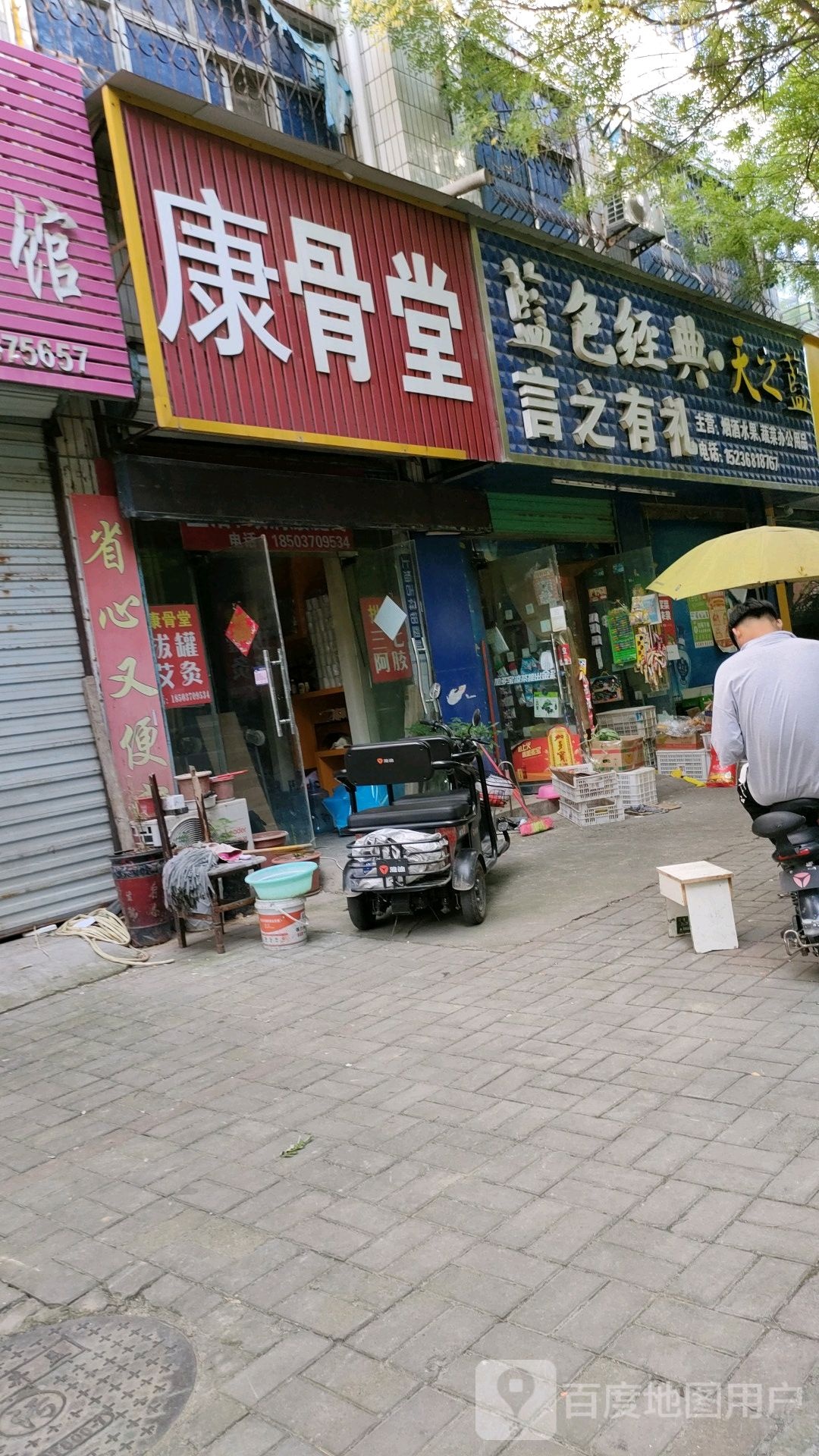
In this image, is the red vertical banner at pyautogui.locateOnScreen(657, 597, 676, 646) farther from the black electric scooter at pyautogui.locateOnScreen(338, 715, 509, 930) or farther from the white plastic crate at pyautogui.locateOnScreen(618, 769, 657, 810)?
the black electric scooter at pyautogui.locateOnScreen(338, 715, 509, 930)

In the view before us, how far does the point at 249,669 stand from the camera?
877cm

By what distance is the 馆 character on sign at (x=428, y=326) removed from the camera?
889cm

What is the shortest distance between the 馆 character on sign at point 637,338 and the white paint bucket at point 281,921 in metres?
8.41

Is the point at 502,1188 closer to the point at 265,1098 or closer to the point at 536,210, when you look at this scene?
the point at 265,1098

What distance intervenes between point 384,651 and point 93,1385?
28.9 feet

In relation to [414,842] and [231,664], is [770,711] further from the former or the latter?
[231,664]

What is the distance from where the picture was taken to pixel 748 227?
45.2 feet

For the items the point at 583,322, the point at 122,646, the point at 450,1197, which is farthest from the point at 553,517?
the point at 450,1197

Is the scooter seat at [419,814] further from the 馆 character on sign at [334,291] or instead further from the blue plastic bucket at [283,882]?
the 馆 character on sign at [334,291]

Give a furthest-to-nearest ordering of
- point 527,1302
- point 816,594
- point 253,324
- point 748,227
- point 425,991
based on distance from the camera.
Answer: point 816,594 → point 748,227 → point 253,324 → point 425,991 → point 527,1302

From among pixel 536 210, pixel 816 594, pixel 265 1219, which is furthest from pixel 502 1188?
pixel 816 594

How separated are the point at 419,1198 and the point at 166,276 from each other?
645 cm

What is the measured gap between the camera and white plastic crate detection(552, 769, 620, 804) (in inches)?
385

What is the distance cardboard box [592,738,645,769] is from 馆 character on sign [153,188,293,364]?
537 centimetres
